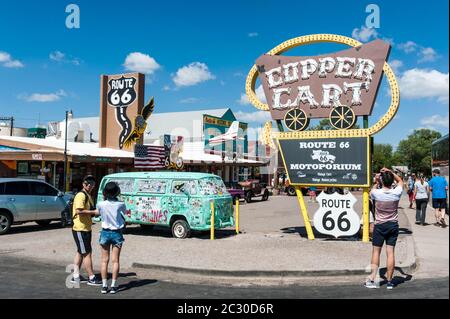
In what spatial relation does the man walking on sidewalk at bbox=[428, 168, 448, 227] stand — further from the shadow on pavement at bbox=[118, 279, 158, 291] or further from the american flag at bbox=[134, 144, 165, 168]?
the american flag at bbox=[134, 144, 165, 168]

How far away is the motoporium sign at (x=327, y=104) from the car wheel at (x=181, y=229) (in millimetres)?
3322

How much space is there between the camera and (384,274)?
27.1 ft

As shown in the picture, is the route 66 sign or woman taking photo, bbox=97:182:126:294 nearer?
woman taking photo, bbox=97:182:126:294

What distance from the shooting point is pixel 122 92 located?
29.4 meters

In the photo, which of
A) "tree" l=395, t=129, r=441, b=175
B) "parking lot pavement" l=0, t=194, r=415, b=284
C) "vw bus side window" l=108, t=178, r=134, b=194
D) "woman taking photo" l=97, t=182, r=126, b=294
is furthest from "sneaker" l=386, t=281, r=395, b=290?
"tree" l=395, t=129, r=441, b=175

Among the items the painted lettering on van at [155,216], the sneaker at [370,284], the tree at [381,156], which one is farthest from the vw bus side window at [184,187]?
the tree at [381,156]

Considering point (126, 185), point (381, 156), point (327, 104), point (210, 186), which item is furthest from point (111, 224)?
point (381, 156)

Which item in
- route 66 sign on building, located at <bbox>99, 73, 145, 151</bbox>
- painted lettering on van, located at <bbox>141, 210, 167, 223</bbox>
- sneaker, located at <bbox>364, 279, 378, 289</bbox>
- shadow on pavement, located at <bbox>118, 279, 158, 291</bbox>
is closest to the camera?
sneaker, located at <bbox>364, 279, 378, 289</bbox>

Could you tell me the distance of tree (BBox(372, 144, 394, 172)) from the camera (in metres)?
70.5

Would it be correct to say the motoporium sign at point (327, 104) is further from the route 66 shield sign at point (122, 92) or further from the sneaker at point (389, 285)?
the route 66 shield sign at point (122, 92)

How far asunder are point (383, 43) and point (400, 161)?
10581 cm

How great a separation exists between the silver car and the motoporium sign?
8.09 metres

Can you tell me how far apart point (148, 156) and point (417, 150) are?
309 feet

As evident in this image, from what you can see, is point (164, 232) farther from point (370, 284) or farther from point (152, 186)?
point (370, 284)
